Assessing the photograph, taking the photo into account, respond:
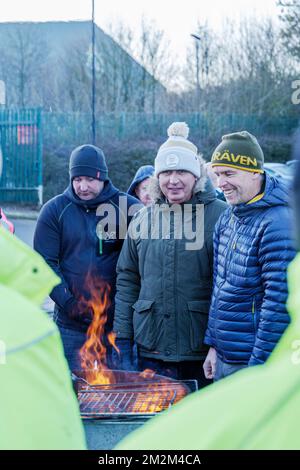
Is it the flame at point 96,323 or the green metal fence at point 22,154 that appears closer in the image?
the flame at point 96,323

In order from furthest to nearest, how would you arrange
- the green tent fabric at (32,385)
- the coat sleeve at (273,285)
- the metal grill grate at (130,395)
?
the coat sleeve at (273,285) < the metal grill grate at (130,395) < the green tent fabric at (32,385)

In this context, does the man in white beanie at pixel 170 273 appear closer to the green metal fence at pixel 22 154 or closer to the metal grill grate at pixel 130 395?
the metal grill grate at pixel 130 395

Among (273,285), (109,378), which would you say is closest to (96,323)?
(109,378)

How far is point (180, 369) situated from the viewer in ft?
13.5

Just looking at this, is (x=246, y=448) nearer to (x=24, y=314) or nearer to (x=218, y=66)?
(x=24, y=314)

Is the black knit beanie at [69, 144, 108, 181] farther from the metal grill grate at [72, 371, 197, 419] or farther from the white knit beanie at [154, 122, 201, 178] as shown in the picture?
the metal grill grate at [72, 371, 197, 419]

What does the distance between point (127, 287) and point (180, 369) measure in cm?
62

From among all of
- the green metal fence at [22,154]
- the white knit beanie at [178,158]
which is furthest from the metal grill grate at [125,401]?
the green metal fence at [22,154]

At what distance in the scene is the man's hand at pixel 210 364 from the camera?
3844mm

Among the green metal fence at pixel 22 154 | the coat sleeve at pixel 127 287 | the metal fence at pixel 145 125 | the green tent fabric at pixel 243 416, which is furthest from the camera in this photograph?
the metal fence at pixel 145 125

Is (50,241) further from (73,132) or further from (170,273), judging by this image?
(73,132)

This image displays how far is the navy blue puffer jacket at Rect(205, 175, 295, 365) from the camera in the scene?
3316mm

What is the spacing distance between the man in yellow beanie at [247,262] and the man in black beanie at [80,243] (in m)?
1.02

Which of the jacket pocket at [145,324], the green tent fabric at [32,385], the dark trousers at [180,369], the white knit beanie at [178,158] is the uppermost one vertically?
the white knit beanie at [178,158]
